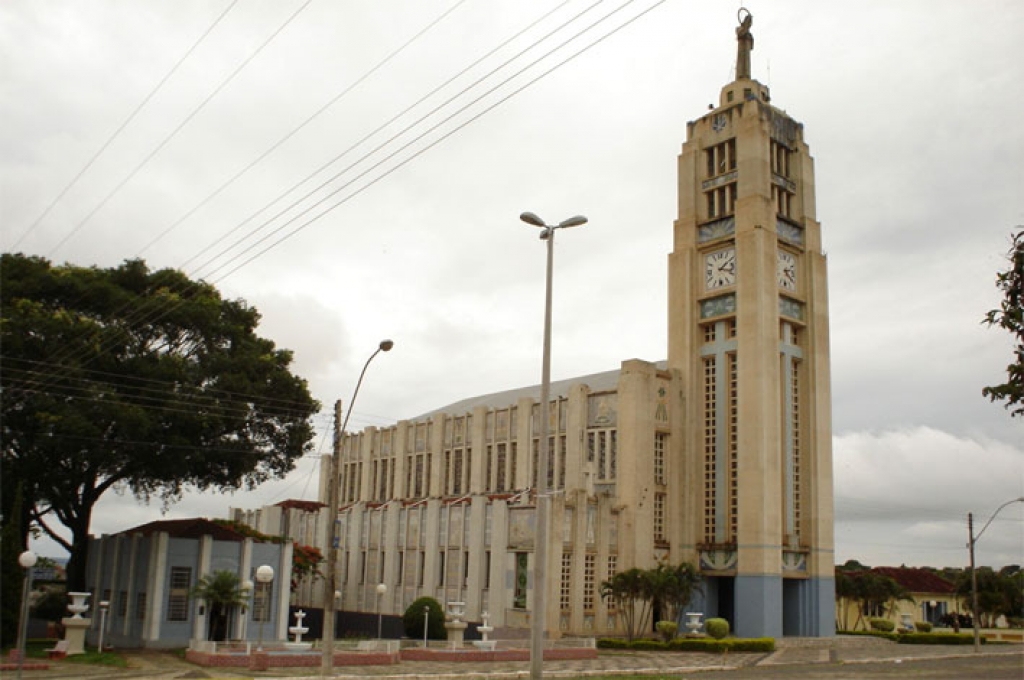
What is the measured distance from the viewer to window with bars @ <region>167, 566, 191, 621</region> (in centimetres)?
3791

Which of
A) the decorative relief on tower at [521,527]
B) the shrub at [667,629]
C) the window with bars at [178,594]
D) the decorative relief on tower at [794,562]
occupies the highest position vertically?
the decorative relief on tower at [521,527]

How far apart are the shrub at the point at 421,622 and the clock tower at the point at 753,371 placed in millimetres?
14518

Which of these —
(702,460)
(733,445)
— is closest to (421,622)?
(702,460)

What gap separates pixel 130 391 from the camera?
3834 cm

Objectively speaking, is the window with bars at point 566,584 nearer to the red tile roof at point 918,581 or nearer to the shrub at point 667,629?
the shrub at point 667,629

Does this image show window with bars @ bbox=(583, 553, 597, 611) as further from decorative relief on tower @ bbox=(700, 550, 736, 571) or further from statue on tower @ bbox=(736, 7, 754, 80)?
statue on tower @ bbox=(736, 7, 754, 80)

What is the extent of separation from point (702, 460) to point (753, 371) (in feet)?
19.5

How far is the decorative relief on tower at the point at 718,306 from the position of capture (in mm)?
52438

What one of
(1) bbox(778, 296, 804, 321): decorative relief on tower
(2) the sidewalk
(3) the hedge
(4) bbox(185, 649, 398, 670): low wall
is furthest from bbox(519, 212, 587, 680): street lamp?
(1) bbox(778, 296, 804, 321): decorative relief on tower

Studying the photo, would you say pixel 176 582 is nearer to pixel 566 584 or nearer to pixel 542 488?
pixel 566 584

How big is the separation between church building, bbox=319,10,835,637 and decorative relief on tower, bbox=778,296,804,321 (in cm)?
11

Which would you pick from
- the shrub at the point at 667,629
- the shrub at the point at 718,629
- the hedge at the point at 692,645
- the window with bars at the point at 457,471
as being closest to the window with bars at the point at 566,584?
the hedge at the point at 692,645

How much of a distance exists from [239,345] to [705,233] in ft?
89.8

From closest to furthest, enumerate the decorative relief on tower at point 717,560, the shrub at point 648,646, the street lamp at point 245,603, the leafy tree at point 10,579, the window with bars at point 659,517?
the leafy tree at point 10,579 → the street lamp at point 245,603 → the shrub at point 648,646 → the decorative relief on tower at point 717,560 → the window with bars at point 659,517
